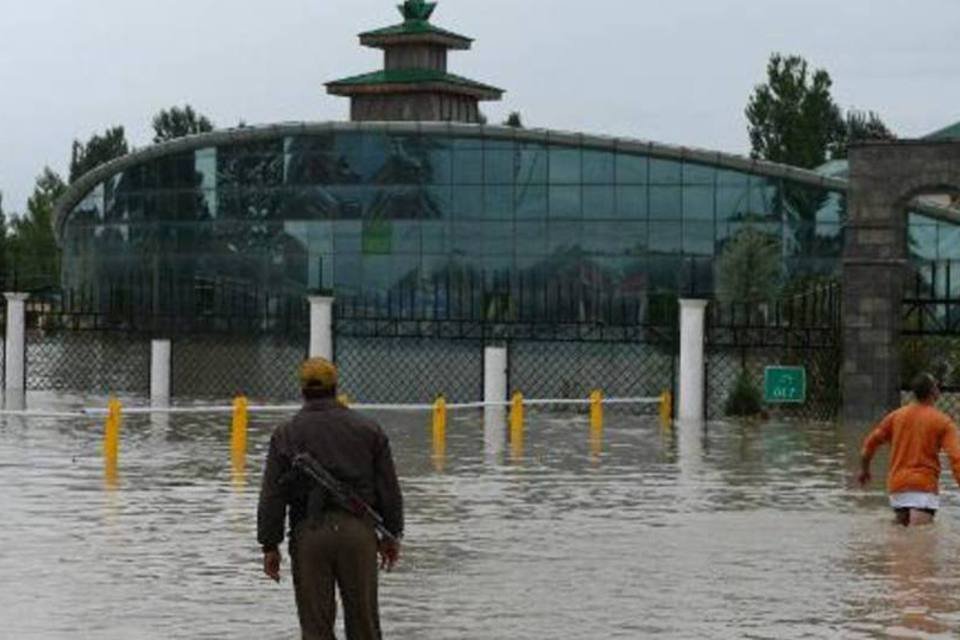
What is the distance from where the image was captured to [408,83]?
3123 inches

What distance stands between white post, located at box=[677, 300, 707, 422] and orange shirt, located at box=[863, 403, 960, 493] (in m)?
16.4

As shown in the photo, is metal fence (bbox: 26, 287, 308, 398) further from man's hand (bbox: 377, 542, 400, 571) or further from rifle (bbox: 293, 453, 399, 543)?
rifle (bbox: 293, 453, 399, 543)

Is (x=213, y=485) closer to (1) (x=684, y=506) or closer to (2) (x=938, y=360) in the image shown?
(1) (x=684, y=506)

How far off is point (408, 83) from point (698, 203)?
792 inches

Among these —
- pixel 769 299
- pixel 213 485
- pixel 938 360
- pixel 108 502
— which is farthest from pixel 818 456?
pixel 769 299

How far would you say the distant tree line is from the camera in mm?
105375

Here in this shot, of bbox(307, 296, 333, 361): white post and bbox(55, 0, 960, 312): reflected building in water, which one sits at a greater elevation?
bbox(55, 0, 960, 312): reflected building in water

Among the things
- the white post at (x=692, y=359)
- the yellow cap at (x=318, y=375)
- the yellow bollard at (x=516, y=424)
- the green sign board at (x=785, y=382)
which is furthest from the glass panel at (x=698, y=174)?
the yellow cap at (x=318, y=375)

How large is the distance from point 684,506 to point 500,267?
146 ft

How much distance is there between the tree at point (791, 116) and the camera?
95938 millimetres

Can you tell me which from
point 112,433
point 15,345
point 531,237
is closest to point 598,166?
point 531,237

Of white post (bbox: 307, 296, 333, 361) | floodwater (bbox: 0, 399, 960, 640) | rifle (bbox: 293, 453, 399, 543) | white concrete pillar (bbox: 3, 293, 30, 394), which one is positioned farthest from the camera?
white concrete pillar (bbox: 3, 293, 30, 394)

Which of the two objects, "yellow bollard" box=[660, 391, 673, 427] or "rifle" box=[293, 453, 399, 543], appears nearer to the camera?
"rifle" box=[293, 453, 399, 543]

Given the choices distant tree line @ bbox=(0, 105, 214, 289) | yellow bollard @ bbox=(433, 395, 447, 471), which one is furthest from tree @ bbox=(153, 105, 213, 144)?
yellow bollard @ bbox=(433, 395, 447, 471)
